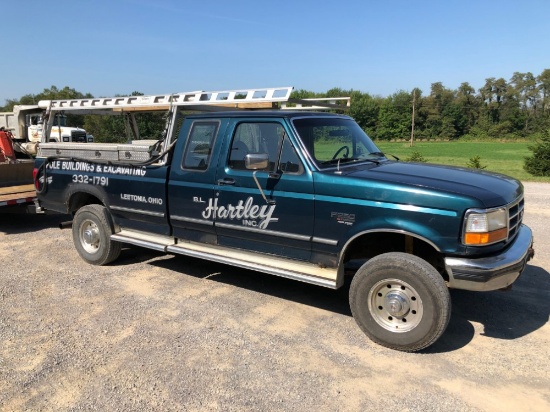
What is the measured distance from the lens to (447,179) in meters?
4.05

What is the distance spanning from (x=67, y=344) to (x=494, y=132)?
259 feet

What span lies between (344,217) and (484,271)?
4.05 feet

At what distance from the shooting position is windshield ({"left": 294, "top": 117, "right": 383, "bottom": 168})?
14.9 feet

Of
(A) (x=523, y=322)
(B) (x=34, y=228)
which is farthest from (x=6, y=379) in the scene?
(B) (x=34, y=228)

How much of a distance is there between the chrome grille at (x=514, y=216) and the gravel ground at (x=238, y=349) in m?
0.97

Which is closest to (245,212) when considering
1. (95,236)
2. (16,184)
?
(95,236)

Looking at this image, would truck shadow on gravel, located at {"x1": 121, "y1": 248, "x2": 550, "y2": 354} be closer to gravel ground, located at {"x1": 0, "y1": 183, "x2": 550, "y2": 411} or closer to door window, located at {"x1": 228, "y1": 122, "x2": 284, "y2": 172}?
gravel ground, located at {"x1": 0, "y1": 183, "x2": 550, "y2": 411}

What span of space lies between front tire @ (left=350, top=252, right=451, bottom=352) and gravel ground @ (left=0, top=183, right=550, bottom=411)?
0.17m

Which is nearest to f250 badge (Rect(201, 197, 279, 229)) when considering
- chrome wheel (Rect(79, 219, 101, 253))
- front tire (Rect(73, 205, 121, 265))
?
front tire (Rect(73, 205, 121, 265))

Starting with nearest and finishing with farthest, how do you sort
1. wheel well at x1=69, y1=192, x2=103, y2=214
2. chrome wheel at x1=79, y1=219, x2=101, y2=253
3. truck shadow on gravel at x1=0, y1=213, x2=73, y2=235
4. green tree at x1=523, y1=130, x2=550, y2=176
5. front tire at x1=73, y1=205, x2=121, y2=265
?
1. front tire at x1=73, y1=205, x2=121, y2=265
2. chrome wheel at x1=79, y1=219, x2=101, y2=253
3. wheel well at x1=69, y1=192, x2=103, y2=214
4. truck shadow on gravel at x1=0, y1=213, x2=73, y2=235
5. green tree at x1=523, y1=130, x2=550, y2=176

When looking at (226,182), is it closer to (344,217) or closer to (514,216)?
(344,217)

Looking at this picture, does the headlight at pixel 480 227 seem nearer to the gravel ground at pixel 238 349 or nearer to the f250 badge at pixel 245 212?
the gravel ground at pixel 238 349

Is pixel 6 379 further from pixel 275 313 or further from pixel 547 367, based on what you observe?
pixel 547 367

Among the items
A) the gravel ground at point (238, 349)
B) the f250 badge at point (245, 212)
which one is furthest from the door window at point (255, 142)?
the gravel ground at point (238, 349)
